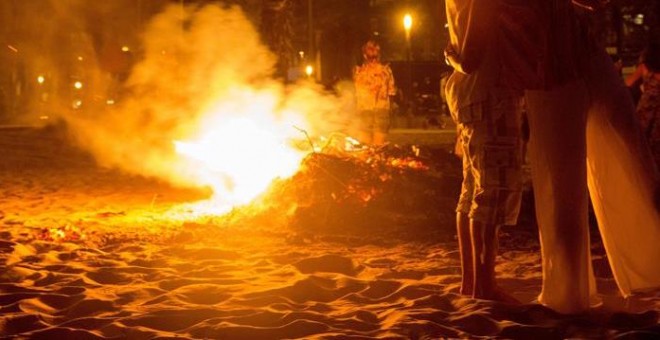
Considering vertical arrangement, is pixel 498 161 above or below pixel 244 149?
below

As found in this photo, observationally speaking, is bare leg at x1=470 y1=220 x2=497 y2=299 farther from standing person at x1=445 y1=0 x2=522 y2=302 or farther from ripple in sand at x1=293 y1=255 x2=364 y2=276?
ripple in sand at x1=293 y1=255 x2=364 y2=276

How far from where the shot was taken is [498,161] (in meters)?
3.59

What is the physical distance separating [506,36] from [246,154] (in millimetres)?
5007

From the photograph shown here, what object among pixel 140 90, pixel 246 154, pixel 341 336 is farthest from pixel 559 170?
pixel 140 90

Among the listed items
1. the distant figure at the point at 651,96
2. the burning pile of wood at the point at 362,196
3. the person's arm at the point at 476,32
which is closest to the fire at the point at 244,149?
the burning pile of wood at the point at 362,196

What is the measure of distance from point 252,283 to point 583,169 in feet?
7.05

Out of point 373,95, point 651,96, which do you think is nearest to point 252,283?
point 651,96

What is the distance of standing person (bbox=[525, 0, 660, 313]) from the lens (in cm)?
352

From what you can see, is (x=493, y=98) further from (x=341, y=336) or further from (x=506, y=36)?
(x=341, y=336)

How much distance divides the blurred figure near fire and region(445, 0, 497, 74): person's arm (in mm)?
9548

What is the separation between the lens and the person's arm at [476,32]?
3.61m

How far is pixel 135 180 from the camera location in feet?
34.5

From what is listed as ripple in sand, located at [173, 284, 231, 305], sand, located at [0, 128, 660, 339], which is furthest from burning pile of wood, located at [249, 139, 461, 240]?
ripple in sand, located at [173, 284, 231, 305]

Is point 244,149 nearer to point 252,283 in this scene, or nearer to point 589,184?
point 252,283
